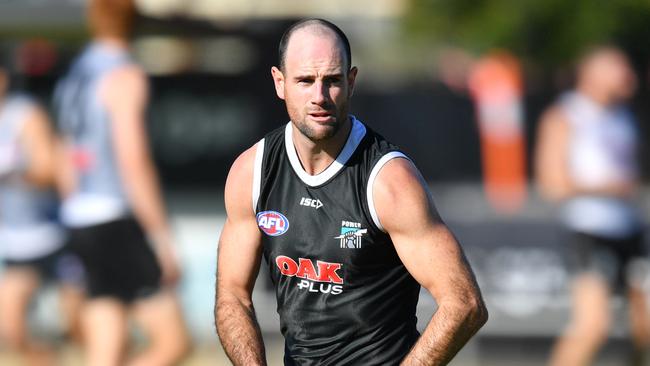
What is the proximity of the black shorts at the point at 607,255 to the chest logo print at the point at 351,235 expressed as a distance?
5.43 meters

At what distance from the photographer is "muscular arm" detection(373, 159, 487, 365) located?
4.96 m

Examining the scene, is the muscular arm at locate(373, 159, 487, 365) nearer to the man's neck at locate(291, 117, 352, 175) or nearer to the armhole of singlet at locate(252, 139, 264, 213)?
the man's neck at locate(291, 117, 352, 175)

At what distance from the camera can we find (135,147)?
848 centimetres

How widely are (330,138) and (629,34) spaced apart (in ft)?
44.8

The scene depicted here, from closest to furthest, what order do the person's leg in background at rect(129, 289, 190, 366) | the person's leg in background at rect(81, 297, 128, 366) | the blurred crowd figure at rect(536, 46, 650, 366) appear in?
the person's leg in background at rect(81, 297, 128, 366), the person's leg in background at rect(129, 289, 190, 366), the blurred crowd figure at rect(536, 46, 650, 366)

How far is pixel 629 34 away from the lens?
1809cm

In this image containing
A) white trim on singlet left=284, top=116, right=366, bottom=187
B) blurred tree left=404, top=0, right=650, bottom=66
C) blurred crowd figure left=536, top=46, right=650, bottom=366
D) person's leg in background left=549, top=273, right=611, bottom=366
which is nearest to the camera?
white trim on singlet left=284, top=116, right=366, bottom=187

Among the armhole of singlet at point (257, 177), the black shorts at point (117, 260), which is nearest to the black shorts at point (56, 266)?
the black shorts at point (117, 260)

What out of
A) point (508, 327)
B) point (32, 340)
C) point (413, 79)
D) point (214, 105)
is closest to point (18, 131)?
point (32, 340)

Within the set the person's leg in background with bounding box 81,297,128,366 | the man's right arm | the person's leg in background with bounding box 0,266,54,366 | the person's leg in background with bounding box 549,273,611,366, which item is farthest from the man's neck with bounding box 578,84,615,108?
the man's right arm

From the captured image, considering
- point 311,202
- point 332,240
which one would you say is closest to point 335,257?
point 332,240

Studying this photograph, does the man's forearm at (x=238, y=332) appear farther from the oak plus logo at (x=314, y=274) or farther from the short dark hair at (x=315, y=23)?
the short dark hair at (x=315, y=23)

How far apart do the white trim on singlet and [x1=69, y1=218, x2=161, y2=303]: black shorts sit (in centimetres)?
331

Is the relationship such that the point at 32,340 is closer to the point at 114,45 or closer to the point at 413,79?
the point at 114,45
